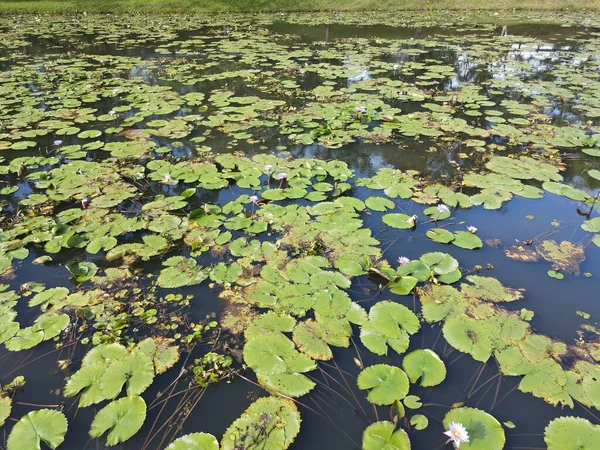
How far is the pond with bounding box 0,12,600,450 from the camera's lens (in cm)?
187

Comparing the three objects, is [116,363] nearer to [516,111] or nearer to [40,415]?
[40,415]

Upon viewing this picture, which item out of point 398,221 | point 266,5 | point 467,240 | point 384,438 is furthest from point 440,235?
point 266,5

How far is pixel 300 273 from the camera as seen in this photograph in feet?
8.91

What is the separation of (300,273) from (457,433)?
1449 millimetres

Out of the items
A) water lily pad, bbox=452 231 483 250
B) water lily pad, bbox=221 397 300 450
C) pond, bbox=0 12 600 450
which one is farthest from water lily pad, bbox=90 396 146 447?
water lily pad, bbox=452 231 483 250

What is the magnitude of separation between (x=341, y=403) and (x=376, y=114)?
505 centimetres

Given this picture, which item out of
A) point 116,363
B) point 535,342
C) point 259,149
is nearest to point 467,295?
point 535,342

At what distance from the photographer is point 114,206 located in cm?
364

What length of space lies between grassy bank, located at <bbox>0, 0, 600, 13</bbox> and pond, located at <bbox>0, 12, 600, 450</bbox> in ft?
58.1

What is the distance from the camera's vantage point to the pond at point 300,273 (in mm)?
1872

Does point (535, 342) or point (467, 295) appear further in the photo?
point (467, 295)

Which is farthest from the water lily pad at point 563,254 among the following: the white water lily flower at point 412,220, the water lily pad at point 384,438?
the water lily pad at point 384,438

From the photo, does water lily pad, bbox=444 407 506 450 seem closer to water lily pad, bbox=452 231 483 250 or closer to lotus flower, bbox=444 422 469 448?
lotus flower, bbox=444 422 469 448

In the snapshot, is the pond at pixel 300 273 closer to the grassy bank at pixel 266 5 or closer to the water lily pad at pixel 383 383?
the water lily pad at pixel 383 383
